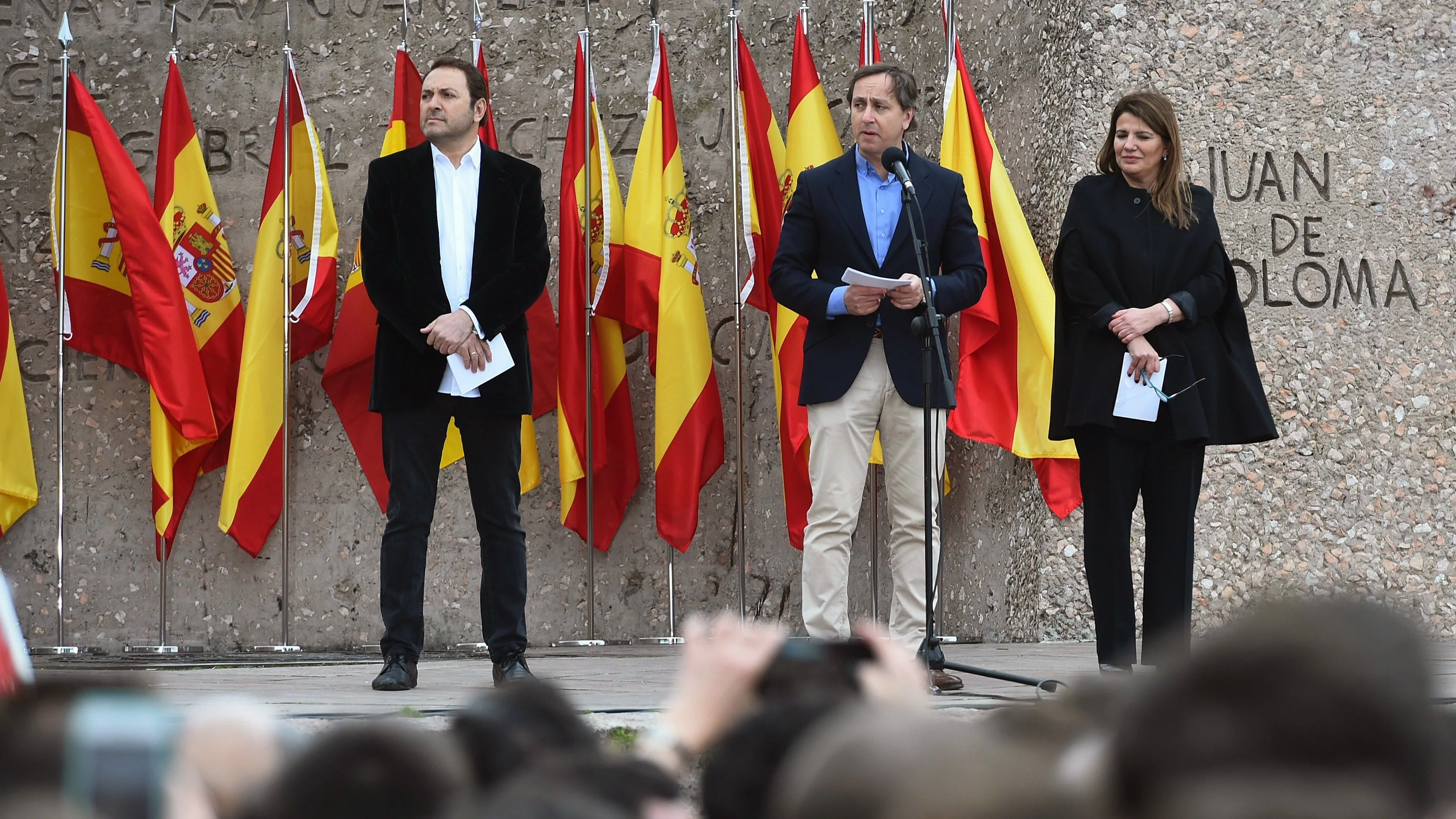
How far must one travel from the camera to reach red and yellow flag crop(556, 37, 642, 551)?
571cm

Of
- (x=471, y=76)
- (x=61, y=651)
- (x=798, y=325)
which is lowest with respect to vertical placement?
(x=61, y=651)

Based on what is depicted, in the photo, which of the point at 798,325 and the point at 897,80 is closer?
the point at 897,80

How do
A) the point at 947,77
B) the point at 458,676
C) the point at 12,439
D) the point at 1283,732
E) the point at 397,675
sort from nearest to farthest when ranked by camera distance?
the point at 1283,732, the point at 397,675, the point at 458,676, the point at 947,77, the point at 12,439

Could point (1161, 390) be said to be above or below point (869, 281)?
below

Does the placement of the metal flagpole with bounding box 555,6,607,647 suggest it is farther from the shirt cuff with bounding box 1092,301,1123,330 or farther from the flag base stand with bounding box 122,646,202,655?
the shirt cuff with bounding box 1092,301,1123,330

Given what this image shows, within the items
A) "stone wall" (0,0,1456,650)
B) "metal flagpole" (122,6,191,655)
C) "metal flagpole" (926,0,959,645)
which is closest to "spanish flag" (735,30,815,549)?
"stone wall" (0,0,1456,650)

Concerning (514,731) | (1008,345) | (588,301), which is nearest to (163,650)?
(588,301)

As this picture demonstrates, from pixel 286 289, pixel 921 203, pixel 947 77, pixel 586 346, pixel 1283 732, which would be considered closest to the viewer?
pixel 1283 732

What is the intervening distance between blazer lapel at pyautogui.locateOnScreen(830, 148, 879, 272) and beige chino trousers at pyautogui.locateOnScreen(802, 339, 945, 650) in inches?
10.6

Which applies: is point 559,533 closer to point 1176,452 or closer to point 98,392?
point 98,392

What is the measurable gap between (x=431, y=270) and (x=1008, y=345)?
7.64 feet

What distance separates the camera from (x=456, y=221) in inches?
146

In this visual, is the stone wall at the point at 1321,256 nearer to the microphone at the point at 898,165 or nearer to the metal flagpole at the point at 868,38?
the metal flagpole at the point at 868,38

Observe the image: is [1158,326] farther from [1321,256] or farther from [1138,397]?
[1321,256]
